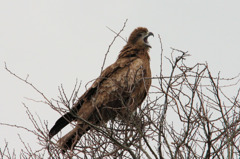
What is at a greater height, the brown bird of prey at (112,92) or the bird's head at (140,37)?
the bird's head at (140,37)

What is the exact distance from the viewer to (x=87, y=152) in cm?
471

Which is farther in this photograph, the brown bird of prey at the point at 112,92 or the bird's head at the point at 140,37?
the bird's head at the point at 140,37

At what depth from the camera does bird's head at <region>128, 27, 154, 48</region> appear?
7.78 m

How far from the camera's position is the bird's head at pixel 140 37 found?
778 cm

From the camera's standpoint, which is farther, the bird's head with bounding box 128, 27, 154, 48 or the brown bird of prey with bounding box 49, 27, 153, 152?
the bird's head with bounding box 128, 27, 154, 48

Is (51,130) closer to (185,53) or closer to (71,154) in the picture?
(71,154)

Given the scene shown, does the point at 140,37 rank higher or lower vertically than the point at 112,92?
higher

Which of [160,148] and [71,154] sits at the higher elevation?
[71,154]

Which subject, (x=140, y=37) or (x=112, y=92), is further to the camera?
(x=140, y=37)

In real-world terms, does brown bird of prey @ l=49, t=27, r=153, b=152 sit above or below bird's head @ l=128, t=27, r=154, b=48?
below

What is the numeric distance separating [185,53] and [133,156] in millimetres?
1346

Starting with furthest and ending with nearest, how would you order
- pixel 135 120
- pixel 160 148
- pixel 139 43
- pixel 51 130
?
pixel 139 43
pixel 51 130
pixel 135 120
pixel 160 148

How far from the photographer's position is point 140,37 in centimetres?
795

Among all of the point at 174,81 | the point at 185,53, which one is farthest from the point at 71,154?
the point at 185,53
